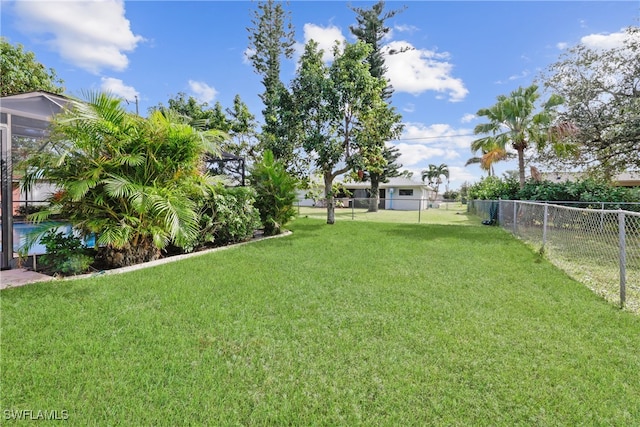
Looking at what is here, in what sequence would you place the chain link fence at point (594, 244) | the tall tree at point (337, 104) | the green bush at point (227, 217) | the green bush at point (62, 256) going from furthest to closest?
1. the tall tree at point (337, 104)
2. the green bush at point (227, 217)
3. the green bush at point (62, 256)
4. the chain link fence at point (594, 244)

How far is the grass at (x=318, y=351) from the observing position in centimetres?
186

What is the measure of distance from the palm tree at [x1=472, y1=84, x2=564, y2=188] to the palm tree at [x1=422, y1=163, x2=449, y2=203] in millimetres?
39566

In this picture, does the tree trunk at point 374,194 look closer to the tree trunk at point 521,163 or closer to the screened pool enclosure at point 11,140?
the tree trunk at point 521,163

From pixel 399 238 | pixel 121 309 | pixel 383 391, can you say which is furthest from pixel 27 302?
pixel 399 238

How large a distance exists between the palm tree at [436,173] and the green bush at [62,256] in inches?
2111

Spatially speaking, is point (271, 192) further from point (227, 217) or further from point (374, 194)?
point (374, 194)

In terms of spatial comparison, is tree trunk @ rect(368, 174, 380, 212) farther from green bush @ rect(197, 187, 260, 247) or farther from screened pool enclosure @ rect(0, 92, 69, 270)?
screened pool enclosure @ rect(0, 92, 69, 270)

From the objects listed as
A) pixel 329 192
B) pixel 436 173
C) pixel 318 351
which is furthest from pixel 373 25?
pixel 436 173

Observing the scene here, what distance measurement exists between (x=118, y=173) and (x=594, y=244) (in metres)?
8.89

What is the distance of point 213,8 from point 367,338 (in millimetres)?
10741

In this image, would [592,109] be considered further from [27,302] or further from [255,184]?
[27,302]

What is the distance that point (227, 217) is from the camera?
7078 mm

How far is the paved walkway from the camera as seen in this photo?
409cm

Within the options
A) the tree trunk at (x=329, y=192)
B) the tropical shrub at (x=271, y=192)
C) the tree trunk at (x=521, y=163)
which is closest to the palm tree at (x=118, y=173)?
the tropical shrub at (x=271, y=192)
